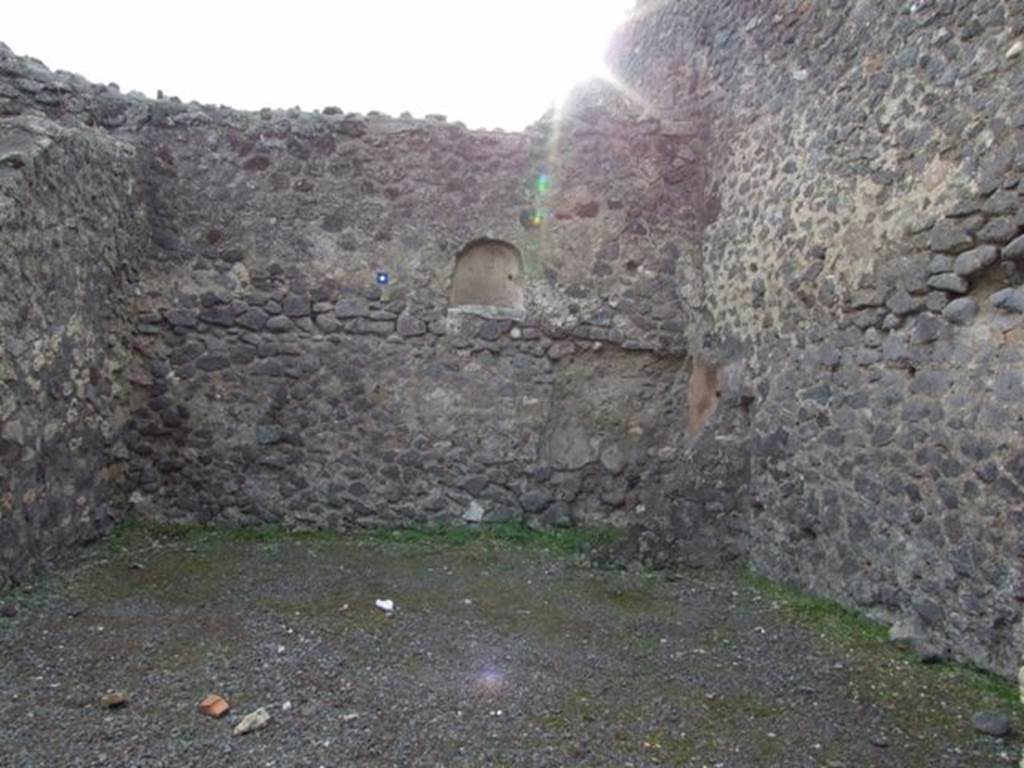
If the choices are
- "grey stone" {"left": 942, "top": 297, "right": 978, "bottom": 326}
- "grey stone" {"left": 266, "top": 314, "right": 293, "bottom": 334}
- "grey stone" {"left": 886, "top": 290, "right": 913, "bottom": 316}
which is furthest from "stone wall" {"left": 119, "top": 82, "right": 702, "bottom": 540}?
"grey stone" {"left": 942, "top": 297, "right": 978, "bottom": 326}

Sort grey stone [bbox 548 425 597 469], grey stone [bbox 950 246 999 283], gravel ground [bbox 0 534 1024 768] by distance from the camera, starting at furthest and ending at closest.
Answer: grey stone [bbox 548 425 597 469]
grey stone [bbox 950 246 999 283]
gravel ground [bbox 0 534 1024 768]

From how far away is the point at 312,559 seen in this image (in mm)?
6461

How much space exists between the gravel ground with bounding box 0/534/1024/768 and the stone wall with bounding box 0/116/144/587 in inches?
20.5

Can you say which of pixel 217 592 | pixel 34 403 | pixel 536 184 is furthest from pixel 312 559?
pixel 536 184

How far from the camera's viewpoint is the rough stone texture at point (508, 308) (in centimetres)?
609

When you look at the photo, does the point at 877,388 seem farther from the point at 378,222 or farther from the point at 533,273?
the point at 378,222

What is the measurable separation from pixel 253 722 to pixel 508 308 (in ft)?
15.4

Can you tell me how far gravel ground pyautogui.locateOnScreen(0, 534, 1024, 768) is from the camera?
12.0 feet

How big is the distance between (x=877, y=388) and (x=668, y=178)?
3.31m

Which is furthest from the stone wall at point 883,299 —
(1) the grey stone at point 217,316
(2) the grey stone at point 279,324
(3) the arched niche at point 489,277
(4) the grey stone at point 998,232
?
(1) the grey stone at point 217,316

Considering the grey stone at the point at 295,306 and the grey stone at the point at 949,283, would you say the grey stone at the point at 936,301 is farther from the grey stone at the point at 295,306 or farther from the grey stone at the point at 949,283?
the grey stone at the point at 295,306

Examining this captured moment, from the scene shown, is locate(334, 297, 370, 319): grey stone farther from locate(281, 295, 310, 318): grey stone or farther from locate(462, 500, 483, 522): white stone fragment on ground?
locate(462, 500, 483, 522): white stone fragment on ground

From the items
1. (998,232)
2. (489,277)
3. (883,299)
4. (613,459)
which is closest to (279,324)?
(489,277)

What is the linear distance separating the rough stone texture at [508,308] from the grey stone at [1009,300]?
1.05m
